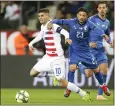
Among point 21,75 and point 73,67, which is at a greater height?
point 73,67

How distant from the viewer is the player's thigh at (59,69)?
1355 centimetres

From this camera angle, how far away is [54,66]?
1371 cm

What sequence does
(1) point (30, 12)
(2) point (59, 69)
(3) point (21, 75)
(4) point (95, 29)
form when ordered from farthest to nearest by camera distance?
(1) point (30, 12) → (3) point (21, 75) → (4) point (95, 29) → (2) point (59, 69)

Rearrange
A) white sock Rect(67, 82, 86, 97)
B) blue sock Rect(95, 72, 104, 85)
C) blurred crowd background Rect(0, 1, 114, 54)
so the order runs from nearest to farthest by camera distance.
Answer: white sock Rect(67, 82, 86, 97)
blue sock Rect(95, 72, 104, 85)
blurred crowd background Rect(0, 1, 114, 54)

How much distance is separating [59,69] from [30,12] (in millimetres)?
6428

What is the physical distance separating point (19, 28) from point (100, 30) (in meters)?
5.19

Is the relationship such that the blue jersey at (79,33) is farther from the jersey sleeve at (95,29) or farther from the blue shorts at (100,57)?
the blue shorts at (100,57)

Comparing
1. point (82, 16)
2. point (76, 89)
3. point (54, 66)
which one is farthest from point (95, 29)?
point (76, 89)

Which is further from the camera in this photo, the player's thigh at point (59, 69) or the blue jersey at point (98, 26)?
the blue jersey at point (98, 26)

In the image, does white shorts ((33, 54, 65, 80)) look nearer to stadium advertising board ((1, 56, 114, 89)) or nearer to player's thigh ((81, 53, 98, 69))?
player's thigh ((81, 53, 98, 69))

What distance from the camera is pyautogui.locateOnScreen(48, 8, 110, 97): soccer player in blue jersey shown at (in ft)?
46.8

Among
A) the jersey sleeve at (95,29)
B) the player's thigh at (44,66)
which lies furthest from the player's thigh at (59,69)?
the jersey sleeve at (95,29)

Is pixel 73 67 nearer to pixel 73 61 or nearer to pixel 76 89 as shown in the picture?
pixel 73 61

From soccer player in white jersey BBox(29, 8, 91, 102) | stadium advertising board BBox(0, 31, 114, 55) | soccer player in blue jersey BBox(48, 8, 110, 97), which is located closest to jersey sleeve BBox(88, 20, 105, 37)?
soccer player in blue jersey BBox(48, 8, 110, 97)
